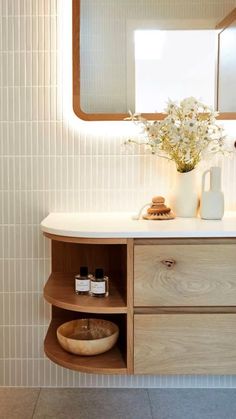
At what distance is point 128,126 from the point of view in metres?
1.90

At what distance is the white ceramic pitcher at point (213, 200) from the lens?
173cm

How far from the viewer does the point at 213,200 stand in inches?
A: 68.0

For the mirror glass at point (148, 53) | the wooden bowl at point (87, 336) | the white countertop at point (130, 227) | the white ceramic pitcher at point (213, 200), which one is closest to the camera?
the white countertop at point (130, 227)

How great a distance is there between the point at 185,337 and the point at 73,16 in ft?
4.34

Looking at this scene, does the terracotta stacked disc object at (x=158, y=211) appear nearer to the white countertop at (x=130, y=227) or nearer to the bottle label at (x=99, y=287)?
the white countertop at (x=130, y=227)

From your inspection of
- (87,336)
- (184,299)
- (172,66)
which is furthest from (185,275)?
(172,66)

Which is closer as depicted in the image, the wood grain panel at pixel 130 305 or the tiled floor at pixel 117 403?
the wood grain panel at pixel 130 305

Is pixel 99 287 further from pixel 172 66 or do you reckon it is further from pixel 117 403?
pixel 172 66

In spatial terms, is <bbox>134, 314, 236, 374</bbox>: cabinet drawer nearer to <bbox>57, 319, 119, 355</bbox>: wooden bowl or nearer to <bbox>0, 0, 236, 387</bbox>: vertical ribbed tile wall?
<bbox>57, 319, 119, 355</bbox>: wooden bowl

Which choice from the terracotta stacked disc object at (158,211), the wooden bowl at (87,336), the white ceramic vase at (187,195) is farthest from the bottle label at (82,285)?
the white ceramic vase at (187,195)

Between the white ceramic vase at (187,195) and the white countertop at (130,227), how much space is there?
6 cm

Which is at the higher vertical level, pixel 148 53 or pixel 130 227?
pixel 148 53

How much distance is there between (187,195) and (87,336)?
691mm

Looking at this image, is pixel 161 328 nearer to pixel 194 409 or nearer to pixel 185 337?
pixel 185 337
